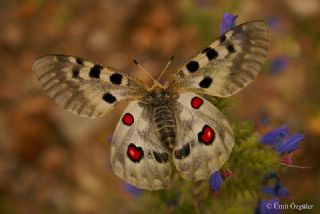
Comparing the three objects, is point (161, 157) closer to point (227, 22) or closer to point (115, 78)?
point (115, 78)

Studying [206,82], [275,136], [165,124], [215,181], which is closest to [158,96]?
[165,124]

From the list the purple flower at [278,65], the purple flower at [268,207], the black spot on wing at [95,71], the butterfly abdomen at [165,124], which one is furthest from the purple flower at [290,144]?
the purple flower at [278,65]

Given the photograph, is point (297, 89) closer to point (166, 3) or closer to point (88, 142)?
point (166, 3)

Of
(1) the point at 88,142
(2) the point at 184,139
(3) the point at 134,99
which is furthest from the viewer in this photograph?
(1) the point at 88,142

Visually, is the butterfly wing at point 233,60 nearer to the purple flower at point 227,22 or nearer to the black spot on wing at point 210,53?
the black spot on wing at point 210,53

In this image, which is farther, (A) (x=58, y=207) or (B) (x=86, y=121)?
(B) (x=86, y=121)

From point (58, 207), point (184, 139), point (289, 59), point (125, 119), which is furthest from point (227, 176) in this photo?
point (289, 59)

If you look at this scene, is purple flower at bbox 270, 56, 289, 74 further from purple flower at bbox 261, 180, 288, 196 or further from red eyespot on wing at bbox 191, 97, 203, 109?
red eyespot on wing at bbox 191, 97, 203, 109

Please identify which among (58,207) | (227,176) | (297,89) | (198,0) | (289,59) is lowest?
(227,176)
